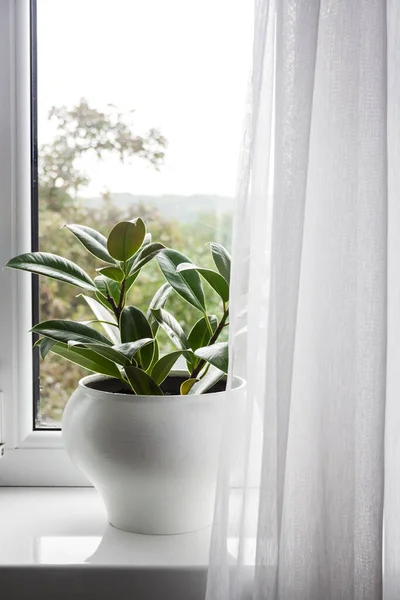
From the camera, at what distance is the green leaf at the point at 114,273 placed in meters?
1.06

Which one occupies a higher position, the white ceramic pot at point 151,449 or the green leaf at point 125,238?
the green leaf at point 125,238

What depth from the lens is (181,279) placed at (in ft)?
3.55

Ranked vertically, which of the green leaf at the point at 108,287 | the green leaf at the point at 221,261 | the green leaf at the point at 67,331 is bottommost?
the green leaf at the point at 67,331

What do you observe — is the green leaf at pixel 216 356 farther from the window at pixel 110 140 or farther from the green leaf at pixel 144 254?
the window at pixel 110 140

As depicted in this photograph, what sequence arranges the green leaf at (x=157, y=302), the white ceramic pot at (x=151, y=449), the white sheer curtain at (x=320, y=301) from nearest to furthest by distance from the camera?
the white sheer curtain at (x=320, y=301) → the white ceramic pot at (x=151, y=449) → the green leaf at (x=157, y=302)

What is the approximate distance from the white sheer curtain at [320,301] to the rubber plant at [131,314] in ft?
0.48

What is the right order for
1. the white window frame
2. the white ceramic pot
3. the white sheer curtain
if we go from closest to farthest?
the white sheer curtain, the white ceramic pot, the white window frame

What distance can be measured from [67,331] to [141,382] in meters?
0.14

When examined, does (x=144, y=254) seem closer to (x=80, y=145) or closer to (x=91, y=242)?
(x=91, y=242)

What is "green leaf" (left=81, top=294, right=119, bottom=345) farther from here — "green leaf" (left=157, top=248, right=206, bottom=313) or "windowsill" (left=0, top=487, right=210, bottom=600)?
"windowsill" (left=0, top=487, right=210, bottom=600)

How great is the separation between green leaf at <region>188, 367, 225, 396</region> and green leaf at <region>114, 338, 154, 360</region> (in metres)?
0.12

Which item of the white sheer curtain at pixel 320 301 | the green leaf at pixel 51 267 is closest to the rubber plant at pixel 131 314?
the green leaf at pixel 51 267

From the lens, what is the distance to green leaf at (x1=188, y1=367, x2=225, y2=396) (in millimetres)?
1040

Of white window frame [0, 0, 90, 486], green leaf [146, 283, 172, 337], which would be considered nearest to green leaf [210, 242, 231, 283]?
green leaf [146, 283, 172, 337]
